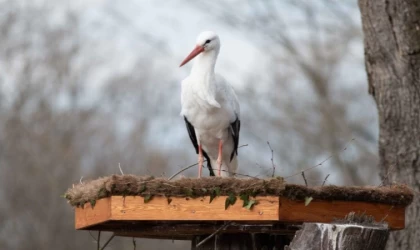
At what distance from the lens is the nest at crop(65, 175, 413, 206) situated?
556 centimetres

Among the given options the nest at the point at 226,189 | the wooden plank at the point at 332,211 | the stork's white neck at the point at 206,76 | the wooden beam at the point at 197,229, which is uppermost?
the stork's white neck at the point at 206,76

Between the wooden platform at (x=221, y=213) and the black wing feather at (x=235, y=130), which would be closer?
the wooden platform at (x=221, y=213)

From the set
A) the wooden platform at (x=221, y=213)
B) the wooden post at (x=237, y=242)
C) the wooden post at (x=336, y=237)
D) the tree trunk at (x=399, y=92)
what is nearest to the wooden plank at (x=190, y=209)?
the wooden platform at (x=221, y=213)

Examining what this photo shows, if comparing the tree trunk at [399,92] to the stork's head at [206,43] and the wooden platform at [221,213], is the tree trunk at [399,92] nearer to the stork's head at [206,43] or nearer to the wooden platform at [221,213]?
the stork's head at [206,43]

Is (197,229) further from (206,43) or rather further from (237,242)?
(206,43)

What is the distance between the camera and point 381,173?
809 centimetres

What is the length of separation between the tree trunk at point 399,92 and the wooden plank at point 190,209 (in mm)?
2482

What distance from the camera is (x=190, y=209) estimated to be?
227 inches

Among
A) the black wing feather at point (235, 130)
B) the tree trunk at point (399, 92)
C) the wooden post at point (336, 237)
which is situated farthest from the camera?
the black wing feather at point (235, 130)

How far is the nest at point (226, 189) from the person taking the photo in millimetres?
5562

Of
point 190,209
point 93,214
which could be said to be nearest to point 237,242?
point 190,209

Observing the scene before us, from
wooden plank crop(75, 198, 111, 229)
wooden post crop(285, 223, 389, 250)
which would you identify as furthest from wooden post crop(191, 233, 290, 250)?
wooden post crop(285, 223, 389, 250)

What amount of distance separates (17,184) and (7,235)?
1.52 metres

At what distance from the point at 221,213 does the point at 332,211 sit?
0.68 m
